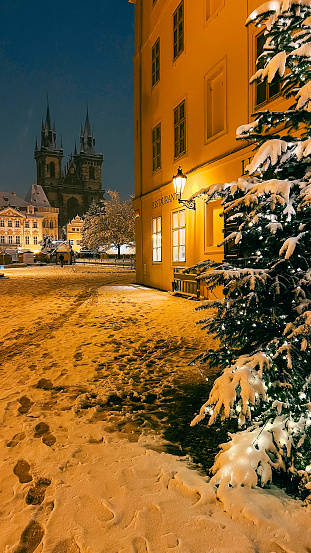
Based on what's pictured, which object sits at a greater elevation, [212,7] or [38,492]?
[212,7]

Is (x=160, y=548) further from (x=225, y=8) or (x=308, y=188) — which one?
(x=225, y=8)

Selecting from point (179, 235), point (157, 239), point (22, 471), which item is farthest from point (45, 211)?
point (22, 471)

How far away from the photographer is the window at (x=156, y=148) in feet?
46.8

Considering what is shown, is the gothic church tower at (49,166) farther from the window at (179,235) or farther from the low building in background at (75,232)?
the window at (179,235)

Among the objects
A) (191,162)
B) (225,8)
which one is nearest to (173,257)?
(191,162)

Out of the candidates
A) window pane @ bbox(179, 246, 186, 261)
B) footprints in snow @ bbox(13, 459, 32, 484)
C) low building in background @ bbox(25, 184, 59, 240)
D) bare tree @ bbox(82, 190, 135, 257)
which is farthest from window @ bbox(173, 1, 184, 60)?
low building in background @ bbox(25, 184, 59, 240)

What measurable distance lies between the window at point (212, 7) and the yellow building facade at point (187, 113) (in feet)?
0.12

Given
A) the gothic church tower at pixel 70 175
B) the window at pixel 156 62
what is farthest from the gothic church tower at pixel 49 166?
the window at pixel 156 62

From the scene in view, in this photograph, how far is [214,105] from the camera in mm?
10195

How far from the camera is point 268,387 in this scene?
6.93 ft

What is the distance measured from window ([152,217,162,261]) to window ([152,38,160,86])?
5958mm

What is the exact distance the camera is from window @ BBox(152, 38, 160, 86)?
14078 millimetres

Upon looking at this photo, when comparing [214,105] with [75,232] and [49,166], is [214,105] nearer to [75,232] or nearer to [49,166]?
[75,232]

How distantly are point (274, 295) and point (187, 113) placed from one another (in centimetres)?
1080
